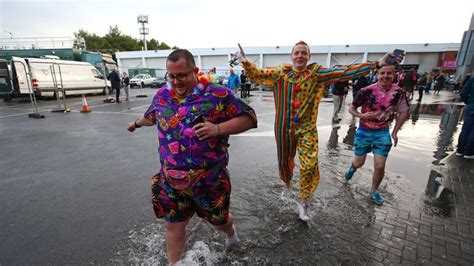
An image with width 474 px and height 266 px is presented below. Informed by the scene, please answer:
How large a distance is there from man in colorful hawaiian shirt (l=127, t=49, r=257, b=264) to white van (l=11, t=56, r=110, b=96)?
13076 mm

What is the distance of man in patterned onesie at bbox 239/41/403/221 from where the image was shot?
2.76m

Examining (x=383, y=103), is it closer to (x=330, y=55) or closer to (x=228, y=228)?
(x=228, y=228)

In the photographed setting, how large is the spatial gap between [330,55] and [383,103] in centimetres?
4068

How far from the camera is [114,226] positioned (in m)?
2.88

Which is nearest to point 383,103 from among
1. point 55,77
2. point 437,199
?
point 437,199

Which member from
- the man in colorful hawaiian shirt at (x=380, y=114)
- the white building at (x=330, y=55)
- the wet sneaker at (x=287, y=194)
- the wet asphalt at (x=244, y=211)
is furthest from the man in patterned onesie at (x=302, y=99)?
the white building at (x=330, y=55)

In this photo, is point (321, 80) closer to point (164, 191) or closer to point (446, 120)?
point (164, 191)

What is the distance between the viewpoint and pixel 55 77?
12367mm

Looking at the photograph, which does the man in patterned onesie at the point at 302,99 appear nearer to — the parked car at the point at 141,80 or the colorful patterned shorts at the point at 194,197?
the colorful patterned shorts at the point at 194,197

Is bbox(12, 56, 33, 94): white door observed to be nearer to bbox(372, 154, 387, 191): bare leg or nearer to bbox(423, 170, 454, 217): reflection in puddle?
bbox(372, 154, 387, 191): bare leg

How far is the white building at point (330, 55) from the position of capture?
36938mm

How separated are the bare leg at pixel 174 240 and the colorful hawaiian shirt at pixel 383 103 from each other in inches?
103

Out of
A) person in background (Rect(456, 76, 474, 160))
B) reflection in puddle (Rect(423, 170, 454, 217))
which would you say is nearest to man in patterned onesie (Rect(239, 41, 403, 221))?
reflection in puddle (Rect(423, 170, 454, 217))

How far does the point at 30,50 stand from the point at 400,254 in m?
36.6
